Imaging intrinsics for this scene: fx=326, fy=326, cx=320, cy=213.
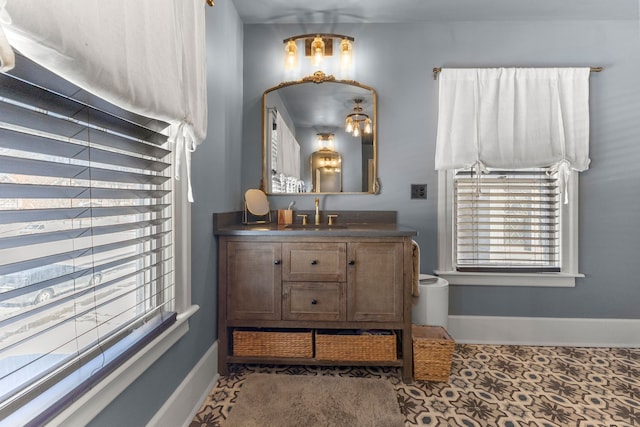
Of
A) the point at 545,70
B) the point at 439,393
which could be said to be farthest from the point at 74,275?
the point at 545,70

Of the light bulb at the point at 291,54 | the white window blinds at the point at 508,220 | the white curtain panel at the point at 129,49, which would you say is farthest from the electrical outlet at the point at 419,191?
the white curtain panel at the point at 129,49

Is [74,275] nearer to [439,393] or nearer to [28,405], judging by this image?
[28,405]

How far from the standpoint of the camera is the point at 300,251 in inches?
74.4

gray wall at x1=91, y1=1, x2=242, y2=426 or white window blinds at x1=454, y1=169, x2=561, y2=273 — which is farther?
white window blinds at x1=454, y1=169, x2=561, y2=273

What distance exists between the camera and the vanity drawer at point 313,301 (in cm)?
189

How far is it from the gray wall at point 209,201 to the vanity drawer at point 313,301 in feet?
1.48

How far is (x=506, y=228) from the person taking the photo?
248 cm

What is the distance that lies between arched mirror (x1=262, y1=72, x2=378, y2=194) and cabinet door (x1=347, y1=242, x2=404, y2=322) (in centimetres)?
74

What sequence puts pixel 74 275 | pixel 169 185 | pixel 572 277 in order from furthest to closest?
pixel 572 277, pixel 169 185, pixel 74 275

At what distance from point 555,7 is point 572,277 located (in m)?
1.94

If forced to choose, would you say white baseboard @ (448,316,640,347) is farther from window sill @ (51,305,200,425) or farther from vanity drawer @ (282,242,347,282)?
window sill @ (51,305,200,425)

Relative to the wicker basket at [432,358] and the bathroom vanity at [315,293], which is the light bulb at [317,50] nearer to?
the bathroom vanity at [315,293]

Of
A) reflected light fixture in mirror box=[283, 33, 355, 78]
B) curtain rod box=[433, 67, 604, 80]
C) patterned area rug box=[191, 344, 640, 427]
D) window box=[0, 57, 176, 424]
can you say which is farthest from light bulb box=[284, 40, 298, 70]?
patterned area rug box=[191, 344, 640, 427]

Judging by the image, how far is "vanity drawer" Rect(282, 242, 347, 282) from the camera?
188 centimetres
